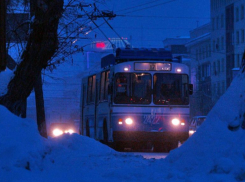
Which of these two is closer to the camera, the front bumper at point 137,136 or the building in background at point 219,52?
the front bumper at point 137,136

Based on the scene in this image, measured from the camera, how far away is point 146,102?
21.9 meters

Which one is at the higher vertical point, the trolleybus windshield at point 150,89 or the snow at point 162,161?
the trolleybus windshield at point 150,89

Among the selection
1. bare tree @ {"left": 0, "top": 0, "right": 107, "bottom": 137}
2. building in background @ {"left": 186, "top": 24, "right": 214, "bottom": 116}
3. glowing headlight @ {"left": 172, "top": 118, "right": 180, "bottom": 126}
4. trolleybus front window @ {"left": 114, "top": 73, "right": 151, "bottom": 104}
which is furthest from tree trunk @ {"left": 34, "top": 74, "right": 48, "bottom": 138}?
building in background @ {"left": 186, "top": 24, "right": 214, "bottom": 116}

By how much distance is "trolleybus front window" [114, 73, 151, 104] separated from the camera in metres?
21.7

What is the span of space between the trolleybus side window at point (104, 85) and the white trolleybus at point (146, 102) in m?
0.25

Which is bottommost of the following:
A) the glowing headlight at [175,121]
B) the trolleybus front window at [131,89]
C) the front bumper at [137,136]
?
the front bumper at [137,136]

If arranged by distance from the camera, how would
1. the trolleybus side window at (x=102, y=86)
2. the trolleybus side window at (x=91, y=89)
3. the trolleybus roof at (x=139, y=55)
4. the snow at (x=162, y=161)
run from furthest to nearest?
the trolleybus side window at (x=91, y=89) → the trolleybus side window at (x=102, y=86) → the trolleybus roof at (x=139, y=55) → the snow at (x=162, y=161)

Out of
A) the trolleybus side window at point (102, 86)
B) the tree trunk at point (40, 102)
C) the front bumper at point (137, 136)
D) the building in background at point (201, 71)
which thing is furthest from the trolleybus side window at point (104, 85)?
the building in background at point (201, 71)

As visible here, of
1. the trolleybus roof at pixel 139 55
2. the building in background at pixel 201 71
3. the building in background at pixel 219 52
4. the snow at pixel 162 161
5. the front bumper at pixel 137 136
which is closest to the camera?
the snow at pixel 162 161

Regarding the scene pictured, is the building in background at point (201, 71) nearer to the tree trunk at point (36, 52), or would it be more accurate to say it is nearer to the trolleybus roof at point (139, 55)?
the trolleybus roof at point (139, 55)

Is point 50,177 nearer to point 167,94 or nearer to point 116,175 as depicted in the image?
point 116,175

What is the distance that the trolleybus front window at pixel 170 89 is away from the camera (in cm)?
2195

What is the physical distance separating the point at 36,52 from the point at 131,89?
9.54 metres

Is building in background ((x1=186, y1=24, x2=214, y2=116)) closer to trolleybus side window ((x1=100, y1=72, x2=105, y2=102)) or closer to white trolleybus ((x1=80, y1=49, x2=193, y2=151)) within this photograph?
trolleybus side window ((x1=100, y1=72, x2=105, y2=102))
